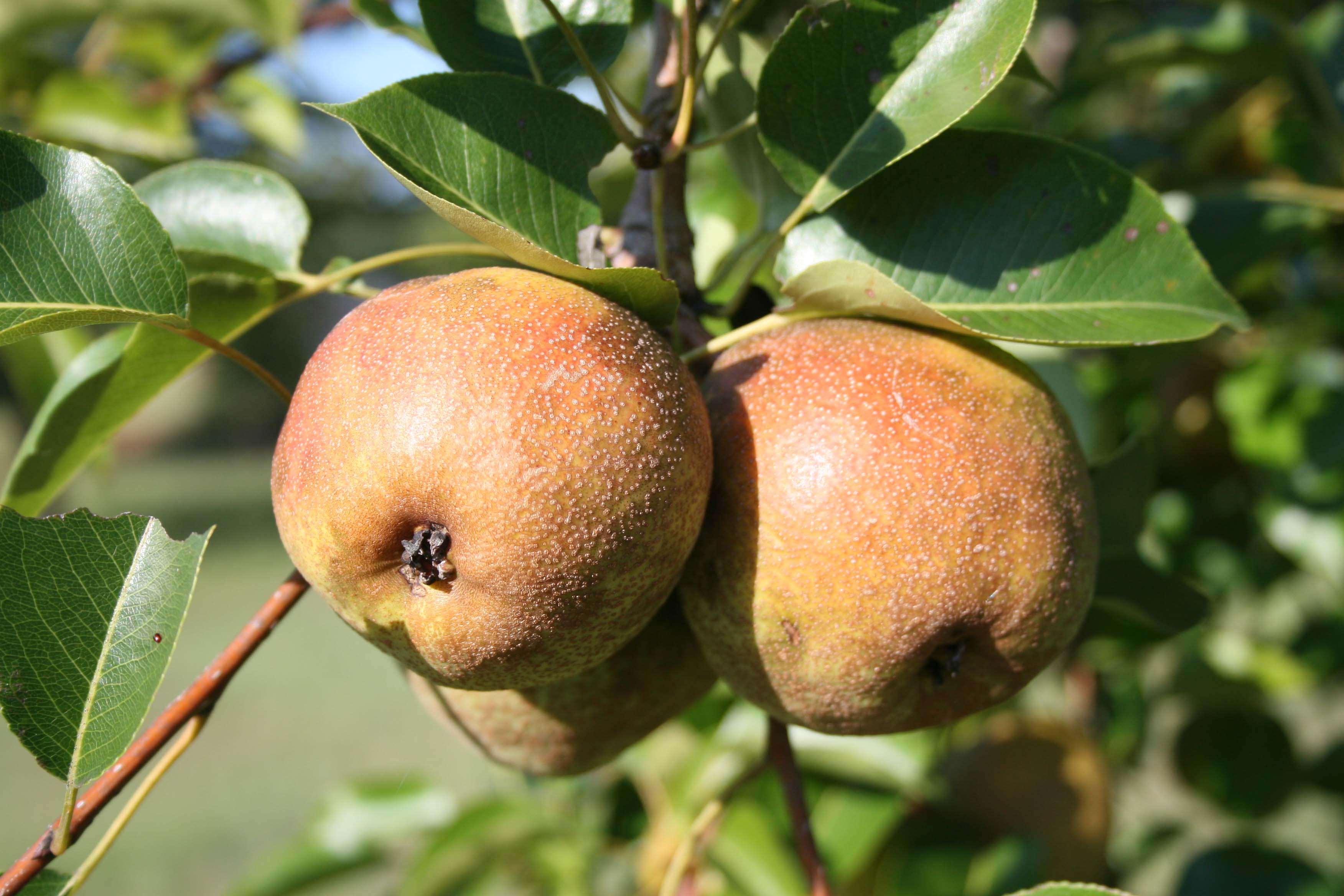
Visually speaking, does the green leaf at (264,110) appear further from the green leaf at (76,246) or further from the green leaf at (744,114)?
the green leaf at (76,246)

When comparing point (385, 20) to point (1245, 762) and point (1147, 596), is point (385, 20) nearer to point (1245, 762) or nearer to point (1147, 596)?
point (1147, 596)

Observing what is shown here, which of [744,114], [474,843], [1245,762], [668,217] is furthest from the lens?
[1245,762]

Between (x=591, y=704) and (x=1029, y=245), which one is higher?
(x=1029, y=245)

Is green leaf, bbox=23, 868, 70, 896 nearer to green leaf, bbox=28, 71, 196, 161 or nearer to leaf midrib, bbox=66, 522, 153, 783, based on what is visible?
leaf midrib, bbox=66, 522, 153, 783

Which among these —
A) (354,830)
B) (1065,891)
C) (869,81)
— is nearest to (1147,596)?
(1065,891)

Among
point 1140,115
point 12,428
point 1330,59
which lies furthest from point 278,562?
point 1330,59

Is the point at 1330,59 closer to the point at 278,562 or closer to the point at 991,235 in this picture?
the point at 991,235
